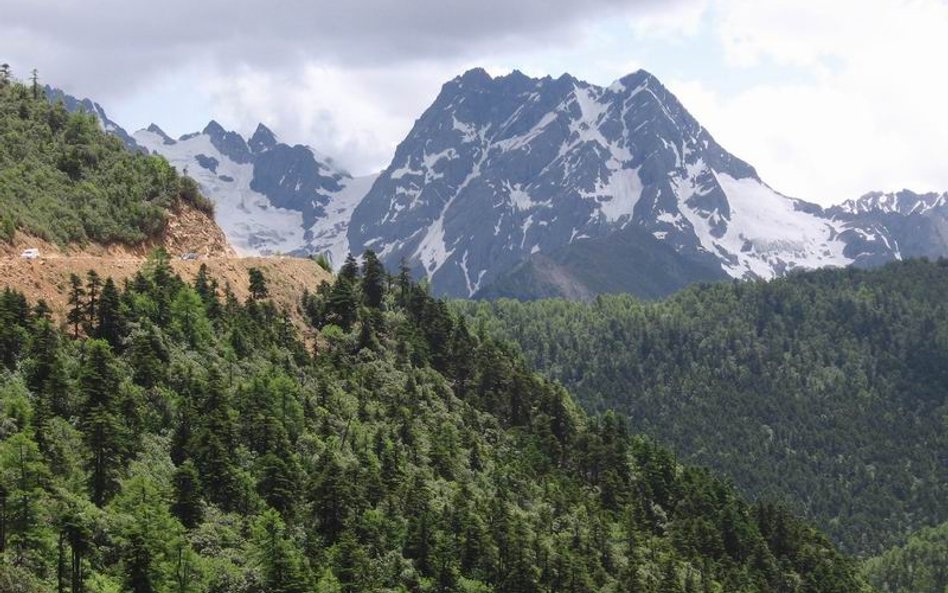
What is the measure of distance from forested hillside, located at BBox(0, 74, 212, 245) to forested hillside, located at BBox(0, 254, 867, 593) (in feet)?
47.0

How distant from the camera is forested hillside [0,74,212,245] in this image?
137875 mm

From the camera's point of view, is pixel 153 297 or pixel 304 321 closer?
pixel 153 297

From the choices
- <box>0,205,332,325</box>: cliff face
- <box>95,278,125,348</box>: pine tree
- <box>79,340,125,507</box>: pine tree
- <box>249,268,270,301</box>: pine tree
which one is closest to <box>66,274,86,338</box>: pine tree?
<box>95,278,125,348</box>: pine tree

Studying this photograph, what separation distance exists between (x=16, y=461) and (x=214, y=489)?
20247mm

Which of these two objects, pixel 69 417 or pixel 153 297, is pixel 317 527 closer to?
pixel 69 417

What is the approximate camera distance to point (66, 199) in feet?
476

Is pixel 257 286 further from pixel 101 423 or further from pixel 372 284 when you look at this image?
pixel 101 423

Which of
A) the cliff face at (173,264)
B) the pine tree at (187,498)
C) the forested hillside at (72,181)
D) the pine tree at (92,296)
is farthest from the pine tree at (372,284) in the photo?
the pine tree at (187,498)

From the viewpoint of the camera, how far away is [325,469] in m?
109

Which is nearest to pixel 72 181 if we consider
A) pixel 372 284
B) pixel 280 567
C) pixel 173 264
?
pixel 173 264

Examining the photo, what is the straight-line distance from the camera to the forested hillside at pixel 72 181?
13788cm

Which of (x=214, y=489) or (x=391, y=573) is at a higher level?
(x=214, y=489)

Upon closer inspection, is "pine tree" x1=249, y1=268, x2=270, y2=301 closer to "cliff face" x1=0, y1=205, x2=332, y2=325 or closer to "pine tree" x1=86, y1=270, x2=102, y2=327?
"cliff face" x1=0, y1=205, x2=332, y2=325

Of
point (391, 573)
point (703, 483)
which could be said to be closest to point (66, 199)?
point (391, 573)
